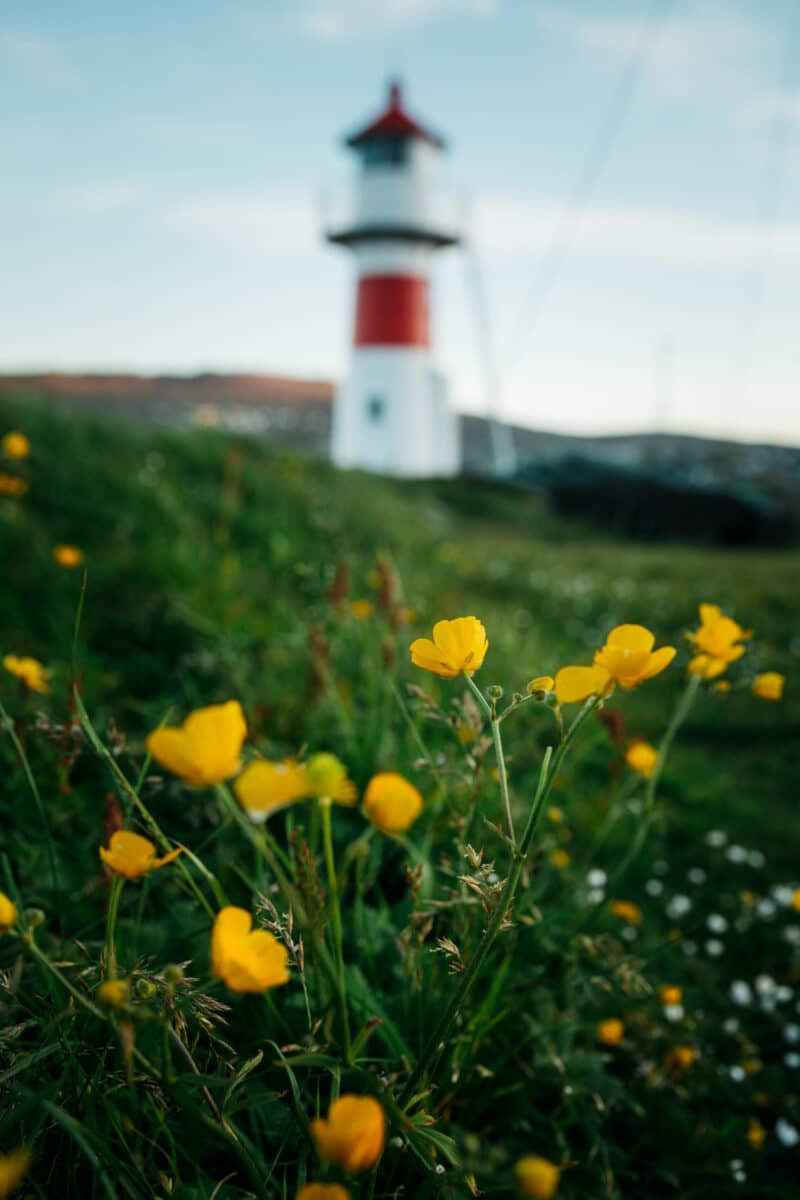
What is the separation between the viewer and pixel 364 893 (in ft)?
5.31

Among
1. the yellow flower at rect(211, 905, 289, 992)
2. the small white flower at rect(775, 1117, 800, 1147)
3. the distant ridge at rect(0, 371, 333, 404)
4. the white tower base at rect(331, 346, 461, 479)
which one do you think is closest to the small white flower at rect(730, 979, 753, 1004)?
the small white flower at rect(775, 1117, 800, 1147)

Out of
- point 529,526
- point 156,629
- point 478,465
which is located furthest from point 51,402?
point 478,465

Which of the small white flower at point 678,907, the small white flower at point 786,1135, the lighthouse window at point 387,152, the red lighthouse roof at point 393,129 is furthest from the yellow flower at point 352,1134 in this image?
the red lighthouse roof at point 393,129

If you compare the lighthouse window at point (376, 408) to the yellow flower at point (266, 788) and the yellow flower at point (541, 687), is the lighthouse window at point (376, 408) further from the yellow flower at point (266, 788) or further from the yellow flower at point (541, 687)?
the yellow flower at point (266, 788)

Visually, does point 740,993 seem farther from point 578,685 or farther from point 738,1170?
point 578,685

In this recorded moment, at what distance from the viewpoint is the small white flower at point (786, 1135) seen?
62.5 inches

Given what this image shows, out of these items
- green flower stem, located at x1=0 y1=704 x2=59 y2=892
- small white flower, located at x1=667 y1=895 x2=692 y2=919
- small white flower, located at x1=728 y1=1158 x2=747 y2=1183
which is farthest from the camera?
small white flower, located at x1=667 y1=895 x2=692 y2=919

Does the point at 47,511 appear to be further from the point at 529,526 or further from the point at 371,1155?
the point at 529,526

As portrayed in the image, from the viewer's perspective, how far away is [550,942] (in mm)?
1476

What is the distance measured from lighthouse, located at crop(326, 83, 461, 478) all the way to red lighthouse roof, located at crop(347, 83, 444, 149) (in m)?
0.02

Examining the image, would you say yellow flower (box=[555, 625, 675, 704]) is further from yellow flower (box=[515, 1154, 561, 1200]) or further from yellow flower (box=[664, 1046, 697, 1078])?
yellow flower (box=[664, 1046, 697, 1078])

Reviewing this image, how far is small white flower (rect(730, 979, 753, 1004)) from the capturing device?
1.95m

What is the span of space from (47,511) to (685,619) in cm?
346

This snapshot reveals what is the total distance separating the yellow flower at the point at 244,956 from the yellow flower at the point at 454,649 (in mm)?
267
